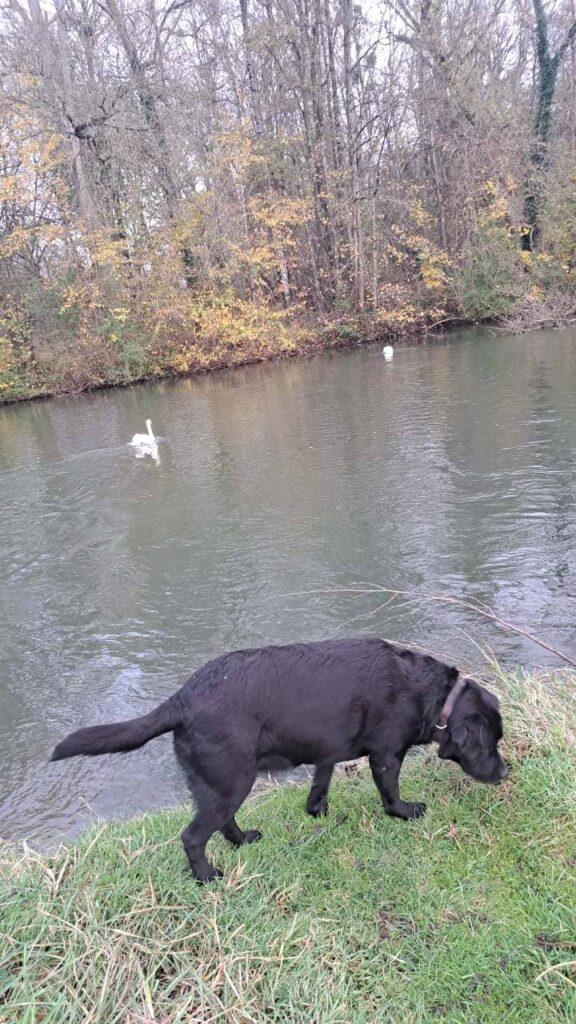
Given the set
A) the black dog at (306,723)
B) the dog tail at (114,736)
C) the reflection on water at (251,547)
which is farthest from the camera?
the reflection on water at (251,547)

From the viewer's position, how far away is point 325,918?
8.73ft

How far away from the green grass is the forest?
2019cm

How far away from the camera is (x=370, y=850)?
3100 mm

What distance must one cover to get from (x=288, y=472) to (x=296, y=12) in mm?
22326

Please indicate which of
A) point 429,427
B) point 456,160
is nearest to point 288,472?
point 429,427

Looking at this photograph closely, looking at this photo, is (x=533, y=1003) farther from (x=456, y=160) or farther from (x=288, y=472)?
(x=456, y=160)

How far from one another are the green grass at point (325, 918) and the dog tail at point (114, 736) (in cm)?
55

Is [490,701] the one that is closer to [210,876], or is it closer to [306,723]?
[306,723]

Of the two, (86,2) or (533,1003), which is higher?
(86,2)

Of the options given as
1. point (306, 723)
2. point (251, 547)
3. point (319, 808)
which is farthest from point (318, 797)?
point (251, 547)

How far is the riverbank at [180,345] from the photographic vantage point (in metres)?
21.5

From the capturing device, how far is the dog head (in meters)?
3.23

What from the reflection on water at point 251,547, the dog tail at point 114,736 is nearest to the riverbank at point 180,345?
the reflection on water at point 251,547

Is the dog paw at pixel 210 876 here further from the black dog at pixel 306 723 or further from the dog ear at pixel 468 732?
the dog ear at pixel 468 732
